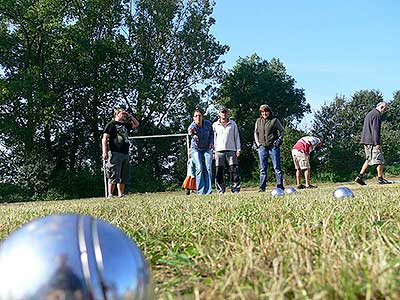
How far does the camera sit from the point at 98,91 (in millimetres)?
30391

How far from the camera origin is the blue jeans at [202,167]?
1081 cm

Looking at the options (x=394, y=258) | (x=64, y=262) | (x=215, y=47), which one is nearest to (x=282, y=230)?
(x=394, y=258)

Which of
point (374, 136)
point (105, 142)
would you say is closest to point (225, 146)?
point (105, 142)

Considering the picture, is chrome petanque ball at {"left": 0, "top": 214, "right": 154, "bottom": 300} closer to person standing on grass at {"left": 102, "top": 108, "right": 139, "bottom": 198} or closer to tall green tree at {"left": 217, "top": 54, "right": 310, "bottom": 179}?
person standing on grass at {"left": 102, "top": 108, "right": 139, "bottom": 198}

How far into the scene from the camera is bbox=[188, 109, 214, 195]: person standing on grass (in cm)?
1074

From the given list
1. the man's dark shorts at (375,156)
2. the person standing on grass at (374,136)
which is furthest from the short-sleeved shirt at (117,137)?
the man's dark shorts at (375,156)

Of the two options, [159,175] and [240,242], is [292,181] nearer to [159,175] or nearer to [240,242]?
[159,175]

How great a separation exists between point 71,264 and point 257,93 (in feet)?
124

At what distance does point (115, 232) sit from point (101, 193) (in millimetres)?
24033

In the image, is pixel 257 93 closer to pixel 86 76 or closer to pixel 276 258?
pixel 86 76

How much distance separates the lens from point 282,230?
273 cm

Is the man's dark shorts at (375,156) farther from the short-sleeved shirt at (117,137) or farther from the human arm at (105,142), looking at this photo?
the human arm at (105,142)

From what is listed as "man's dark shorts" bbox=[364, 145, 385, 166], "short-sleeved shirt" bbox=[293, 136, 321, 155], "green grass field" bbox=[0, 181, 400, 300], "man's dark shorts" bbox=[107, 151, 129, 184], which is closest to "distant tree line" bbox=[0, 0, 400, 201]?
"short-sleeved shirt" bbox=[293, 136, 321, 155]

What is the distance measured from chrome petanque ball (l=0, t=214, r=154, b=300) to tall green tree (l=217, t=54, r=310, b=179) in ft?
110
